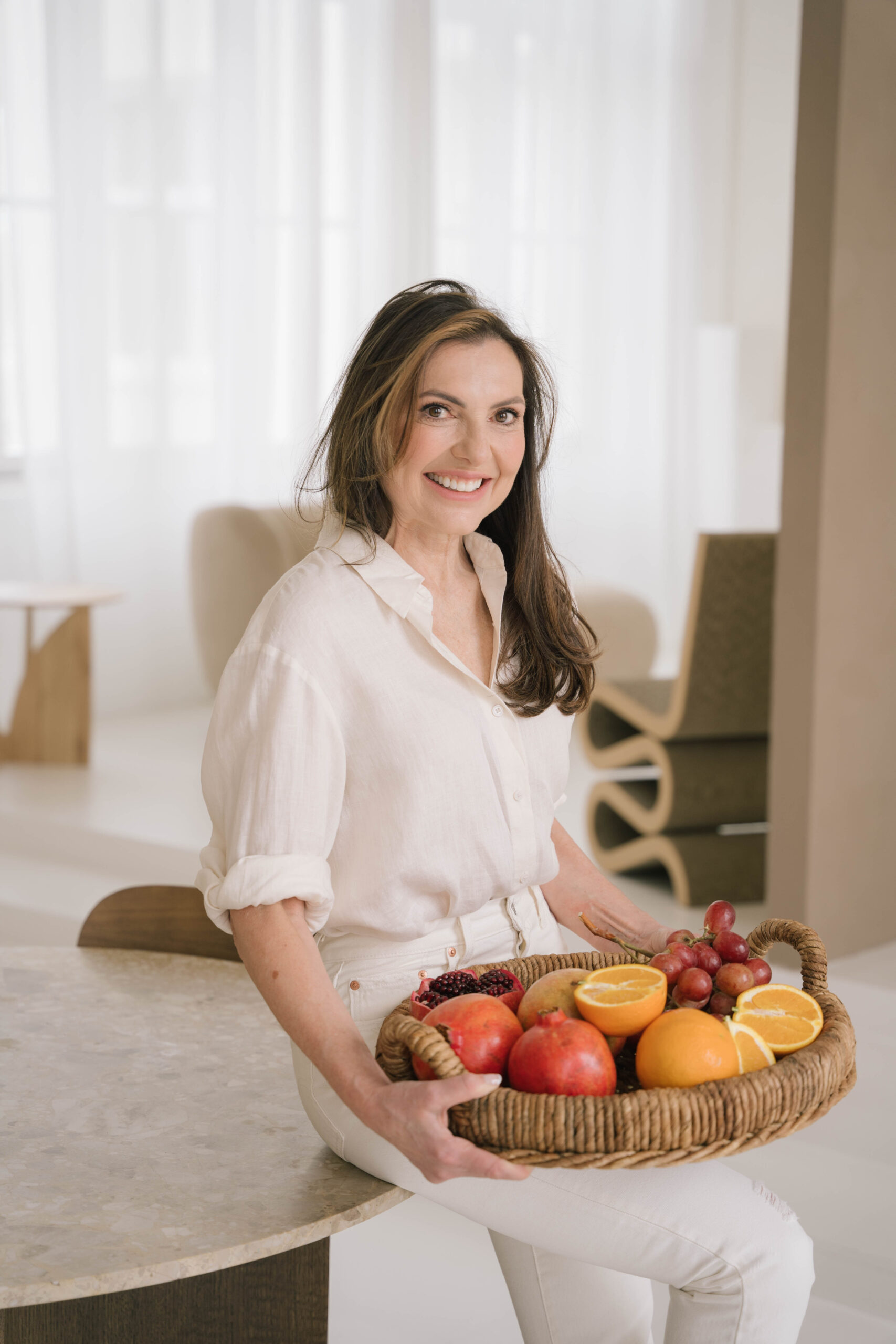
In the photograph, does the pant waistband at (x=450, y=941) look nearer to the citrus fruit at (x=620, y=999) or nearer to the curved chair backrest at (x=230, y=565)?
the citrus fruit at (x=620, y=999)

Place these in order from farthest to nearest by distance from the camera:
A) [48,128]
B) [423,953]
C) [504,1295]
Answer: [48,128], [504,1295], [423,953]

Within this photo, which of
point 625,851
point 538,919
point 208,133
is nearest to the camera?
point 538,919

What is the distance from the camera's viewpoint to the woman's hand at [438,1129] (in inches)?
40.6

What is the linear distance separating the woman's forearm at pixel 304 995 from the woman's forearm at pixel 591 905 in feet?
1.32

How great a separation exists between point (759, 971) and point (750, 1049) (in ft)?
0.39

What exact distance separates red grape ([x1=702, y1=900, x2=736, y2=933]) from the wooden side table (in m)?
4.10

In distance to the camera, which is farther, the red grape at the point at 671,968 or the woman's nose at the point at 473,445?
the woman's nose at the point at 473,445

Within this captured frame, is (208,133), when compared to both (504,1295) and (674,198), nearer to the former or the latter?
(674,198)

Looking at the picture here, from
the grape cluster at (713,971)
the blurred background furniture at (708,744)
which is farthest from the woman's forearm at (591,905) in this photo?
the blurred background furniture at (708,744)

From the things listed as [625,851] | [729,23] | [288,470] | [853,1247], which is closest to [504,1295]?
[853,1247]

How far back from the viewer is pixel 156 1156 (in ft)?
4.18

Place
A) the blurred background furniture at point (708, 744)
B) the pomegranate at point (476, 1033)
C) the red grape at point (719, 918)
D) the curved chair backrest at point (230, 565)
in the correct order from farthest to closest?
the curved chair backrest at point (230, 565), the blurred background furniture at point (708, 744), the red grape at point (719, 918), the pomegranate at point (476, 1033)

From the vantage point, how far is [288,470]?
21.5ft

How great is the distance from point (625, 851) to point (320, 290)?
354cm
